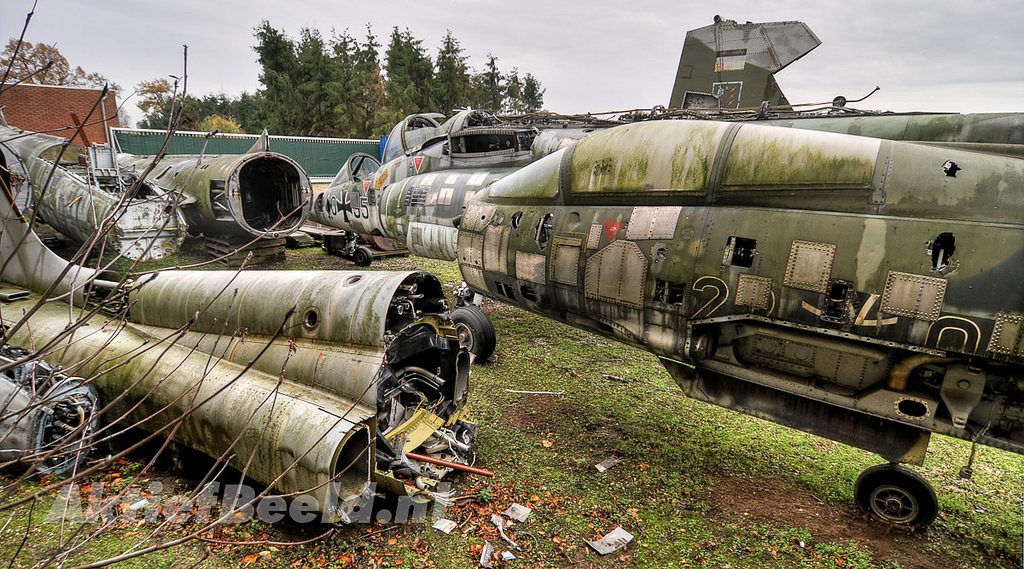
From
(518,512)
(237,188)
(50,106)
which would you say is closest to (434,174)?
(237,188)

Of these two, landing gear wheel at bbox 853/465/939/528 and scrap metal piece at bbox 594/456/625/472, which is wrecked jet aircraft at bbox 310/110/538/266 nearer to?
scrap metal piece at bbox 594/456/625/472

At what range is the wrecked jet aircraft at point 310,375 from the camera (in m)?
4.97

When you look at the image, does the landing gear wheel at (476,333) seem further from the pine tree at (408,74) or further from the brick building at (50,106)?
the pine tree at (408,74)

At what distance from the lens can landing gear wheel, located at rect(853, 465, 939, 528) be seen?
5.30 metres

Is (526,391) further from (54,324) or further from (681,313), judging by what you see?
(54,324)

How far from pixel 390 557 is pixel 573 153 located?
17.0ft

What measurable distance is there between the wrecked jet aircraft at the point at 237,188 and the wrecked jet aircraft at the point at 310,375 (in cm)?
623

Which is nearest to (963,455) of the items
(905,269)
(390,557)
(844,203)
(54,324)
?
(905,269)

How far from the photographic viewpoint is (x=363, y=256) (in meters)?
16.1

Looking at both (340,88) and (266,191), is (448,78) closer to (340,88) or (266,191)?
(340,88)

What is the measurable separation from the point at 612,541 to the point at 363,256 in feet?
41.6

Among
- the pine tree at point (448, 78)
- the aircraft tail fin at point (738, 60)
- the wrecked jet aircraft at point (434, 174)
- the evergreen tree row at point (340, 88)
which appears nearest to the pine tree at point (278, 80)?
the evergreen tree row at point (340, 88)

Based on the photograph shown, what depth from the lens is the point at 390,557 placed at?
490cm

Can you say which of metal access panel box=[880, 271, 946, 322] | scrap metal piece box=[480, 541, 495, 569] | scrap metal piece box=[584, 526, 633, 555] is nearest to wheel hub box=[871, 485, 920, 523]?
metal access panel box=[880, 271, 946, 322]
